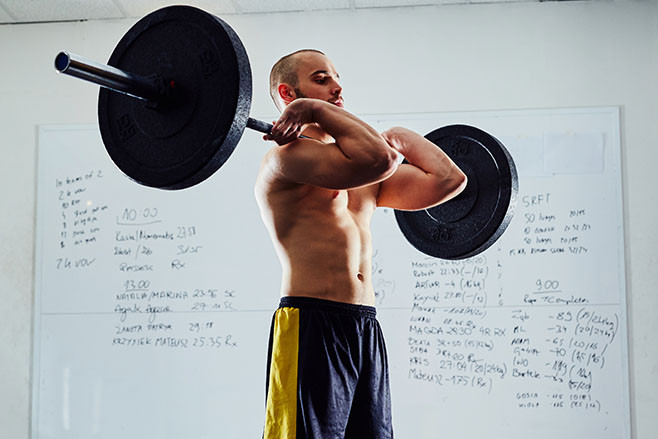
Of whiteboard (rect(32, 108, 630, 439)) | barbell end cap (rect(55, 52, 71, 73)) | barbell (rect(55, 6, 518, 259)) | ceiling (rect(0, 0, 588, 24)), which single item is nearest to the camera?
barbell end cap (rect(55, 52, 71, 73))

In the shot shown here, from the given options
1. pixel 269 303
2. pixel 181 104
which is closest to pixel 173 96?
pixel 181 104

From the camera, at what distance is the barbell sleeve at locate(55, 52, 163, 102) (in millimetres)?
1306

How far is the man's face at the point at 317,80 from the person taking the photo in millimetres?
1971

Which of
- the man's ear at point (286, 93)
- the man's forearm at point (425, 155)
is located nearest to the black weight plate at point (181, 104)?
the man's ear at point (286, 93)

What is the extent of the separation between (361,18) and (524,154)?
→ 39.0 inches

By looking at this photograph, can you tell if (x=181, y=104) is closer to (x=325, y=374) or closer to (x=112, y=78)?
(x=112, y=78)

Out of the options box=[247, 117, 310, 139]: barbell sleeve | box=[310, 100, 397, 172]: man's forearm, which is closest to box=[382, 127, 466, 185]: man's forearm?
box=[310, 100, 397, 172]: man's forearm

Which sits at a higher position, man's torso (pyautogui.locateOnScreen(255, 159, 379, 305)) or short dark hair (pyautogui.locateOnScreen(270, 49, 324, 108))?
short dark hair (pyautogui.locateOnScreen(270, 49, 324, 108))

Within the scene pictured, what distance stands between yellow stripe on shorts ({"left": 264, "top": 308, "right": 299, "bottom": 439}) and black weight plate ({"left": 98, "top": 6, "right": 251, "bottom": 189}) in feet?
1.62

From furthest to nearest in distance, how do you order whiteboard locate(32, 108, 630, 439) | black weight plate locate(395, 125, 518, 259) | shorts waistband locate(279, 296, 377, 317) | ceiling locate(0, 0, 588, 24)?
ceiling locate(0, 0, 588, 24) < whiteboard locate(32, 108, 630, 439) < black weight plate locate(395, 125, 518, 259) < shorts waistband locate(279, 296, 377, 317)

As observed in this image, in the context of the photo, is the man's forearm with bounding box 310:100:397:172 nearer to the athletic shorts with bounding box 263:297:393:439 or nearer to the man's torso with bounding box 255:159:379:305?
the man's torso with bounding box 255:159:379:305

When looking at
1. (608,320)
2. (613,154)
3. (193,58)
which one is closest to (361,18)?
(613,154)

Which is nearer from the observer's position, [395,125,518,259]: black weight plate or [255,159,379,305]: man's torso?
[255,159,379,305]: man's torso

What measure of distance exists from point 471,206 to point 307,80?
567mm
